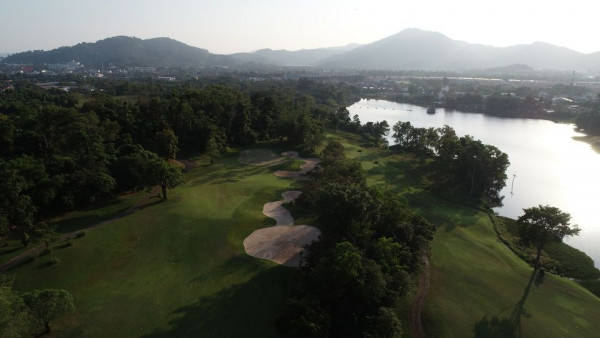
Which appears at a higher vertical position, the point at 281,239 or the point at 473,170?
the point at 473,170

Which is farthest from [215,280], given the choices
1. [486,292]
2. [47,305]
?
[486,292]

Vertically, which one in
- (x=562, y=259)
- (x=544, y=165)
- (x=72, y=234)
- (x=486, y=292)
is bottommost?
(x=562, y=259)

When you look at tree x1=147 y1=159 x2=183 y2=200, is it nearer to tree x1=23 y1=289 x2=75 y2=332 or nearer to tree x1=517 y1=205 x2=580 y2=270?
tree x1=23 y1=289 x2=75 y2=332

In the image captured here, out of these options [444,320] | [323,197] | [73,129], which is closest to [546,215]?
[444,320]

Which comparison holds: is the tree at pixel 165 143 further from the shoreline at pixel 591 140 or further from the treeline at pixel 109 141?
the shoreline at pixel 591 140

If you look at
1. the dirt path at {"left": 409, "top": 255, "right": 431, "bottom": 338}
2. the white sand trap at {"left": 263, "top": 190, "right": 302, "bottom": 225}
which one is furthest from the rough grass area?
the white sand trap at {"left": 263, "top": 190, "right": 302, "bottom": 225}

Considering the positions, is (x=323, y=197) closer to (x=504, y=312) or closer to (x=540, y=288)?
(x=504, y=312)

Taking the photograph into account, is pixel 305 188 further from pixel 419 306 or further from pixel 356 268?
pixel 356 268
